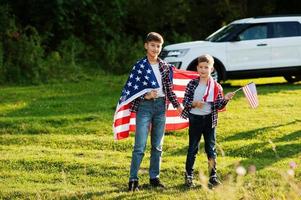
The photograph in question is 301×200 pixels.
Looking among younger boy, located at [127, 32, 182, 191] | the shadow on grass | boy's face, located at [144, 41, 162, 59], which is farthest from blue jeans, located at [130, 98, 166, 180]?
the shadow on grass

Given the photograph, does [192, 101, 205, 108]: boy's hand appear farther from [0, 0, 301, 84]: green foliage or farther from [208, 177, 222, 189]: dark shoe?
[0, 0, 301, 84]: green foliage

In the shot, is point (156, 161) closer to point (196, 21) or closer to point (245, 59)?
point (245, 59)

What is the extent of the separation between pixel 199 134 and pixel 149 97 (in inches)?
28.1

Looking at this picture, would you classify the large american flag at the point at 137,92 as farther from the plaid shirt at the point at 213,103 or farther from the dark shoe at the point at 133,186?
the dark shoe at the point at 133,186

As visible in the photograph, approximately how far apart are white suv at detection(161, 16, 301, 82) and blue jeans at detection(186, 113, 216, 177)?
31.4ft

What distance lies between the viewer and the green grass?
298 inches

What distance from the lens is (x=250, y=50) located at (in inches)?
698

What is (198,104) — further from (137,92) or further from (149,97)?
(137,92)

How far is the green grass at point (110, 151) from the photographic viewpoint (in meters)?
7.56

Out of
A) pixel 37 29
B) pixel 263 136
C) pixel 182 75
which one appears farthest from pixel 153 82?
pixel 37 29

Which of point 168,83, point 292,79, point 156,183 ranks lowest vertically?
point 292,79

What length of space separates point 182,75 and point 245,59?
8.99 m

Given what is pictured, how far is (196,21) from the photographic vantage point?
88.1ft

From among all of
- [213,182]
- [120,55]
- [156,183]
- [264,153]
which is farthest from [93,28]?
[213,182]
